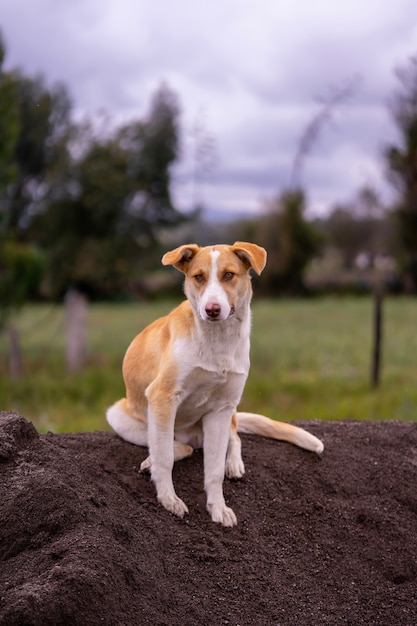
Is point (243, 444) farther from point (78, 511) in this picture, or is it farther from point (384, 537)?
point (78, 511)

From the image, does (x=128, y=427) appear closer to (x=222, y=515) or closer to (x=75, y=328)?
(x=222, y=515)

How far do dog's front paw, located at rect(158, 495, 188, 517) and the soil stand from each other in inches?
2.0

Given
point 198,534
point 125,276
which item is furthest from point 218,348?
point 125,276

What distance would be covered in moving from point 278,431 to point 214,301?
1.93 meters

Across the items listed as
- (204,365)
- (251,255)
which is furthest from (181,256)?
(204,365)

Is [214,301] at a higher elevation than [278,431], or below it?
higher

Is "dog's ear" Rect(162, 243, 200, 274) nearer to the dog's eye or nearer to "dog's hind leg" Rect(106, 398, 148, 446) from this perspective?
the dog's eye

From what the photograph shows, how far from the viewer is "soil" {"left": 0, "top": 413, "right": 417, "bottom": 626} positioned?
3.89 m

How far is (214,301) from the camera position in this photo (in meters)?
4.23

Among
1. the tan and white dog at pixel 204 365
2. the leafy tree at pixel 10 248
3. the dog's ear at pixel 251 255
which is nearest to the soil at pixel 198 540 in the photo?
the tan and white dog at pixel 204 365

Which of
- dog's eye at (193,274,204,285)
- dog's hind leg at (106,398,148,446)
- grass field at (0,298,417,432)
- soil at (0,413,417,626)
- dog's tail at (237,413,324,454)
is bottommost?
grass field at (0,298,417,432)

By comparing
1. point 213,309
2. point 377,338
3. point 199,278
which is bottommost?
point 377,338

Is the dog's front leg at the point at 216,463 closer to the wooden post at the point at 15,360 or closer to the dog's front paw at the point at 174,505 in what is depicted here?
the dog's front paw at the point at 174,505

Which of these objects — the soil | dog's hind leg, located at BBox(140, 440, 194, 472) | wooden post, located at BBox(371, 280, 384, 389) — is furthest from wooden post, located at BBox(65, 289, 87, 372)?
dog's hind leg, located at BBox(140, 440, 194, 472)
